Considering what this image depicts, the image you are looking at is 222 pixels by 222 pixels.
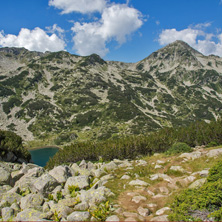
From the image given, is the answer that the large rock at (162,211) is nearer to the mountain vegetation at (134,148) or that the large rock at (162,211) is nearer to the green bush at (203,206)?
the green bush at (203,206)

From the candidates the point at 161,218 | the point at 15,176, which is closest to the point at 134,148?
the point at 15,176

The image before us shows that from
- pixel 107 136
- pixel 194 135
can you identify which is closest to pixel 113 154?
pixel 194 135

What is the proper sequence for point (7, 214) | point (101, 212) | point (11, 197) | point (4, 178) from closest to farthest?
Answer: point (101, 212) → point (7, 214) → point (11, 197) → point (4, 178)

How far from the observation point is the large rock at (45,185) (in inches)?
715

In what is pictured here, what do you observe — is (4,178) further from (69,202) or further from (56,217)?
(56,217)

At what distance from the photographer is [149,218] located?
11.7 metres

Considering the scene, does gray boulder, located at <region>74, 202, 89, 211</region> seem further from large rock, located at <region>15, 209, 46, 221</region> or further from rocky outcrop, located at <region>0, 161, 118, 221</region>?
large rock, located at <region>15, 209, 46, 221</region>

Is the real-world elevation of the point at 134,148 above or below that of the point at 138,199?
below

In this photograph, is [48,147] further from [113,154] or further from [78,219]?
[78,219]

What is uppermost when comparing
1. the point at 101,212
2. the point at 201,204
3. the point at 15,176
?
the point at 201,204

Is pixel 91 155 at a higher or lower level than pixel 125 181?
lower

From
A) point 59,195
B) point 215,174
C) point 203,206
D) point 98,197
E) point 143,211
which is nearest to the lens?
point 203,206

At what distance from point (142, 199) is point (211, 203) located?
6.33 m

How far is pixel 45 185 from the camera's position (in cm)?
1842
